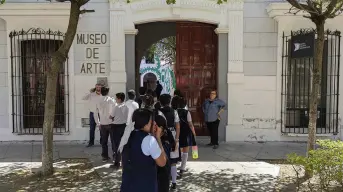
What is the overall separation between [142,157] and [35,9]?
661 cm

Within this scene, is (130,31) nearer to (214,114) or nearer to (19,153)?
(214,114)

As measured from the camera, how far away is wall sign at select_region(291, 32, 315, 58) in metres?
8.10

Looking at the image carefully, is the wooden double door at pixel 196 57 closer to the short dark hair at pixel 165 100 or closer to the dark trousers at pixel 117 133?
the dark trousers at pixel 117 133

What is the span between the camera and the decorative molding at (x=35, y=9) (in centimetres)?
930

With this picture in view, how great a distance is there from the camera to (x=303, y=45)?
27.7 feet

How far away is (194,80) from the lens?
10492 millimetres

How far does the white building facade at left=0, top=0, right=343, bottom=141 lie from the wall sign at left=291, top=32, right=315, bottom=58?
0.71 m

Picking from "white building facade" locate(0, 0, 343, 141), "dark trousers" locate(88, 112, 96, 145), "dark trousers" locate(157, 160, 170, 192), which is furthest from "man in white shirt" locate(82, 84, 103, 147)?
"dark trousers" locate(157, 160, 170, 192)

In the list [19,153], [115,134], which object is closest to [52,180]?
[115,134]

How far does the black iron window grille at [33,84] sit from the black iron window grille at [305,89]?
5356mm

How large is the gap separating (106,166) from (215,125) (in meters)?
2.91

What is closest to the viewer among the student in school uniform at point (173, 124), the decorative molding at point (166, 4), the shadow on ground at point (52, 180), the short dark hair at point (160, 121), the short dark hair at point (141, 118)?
the short dark hair at point (141, 118)

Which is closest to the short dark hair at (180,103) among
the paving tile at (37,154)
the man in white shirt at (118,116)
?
the man in white shirt at (118,116)

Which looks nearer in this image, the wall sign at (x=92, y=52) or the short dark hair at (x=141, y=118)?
the short dark hair at (x=141, y=118)
